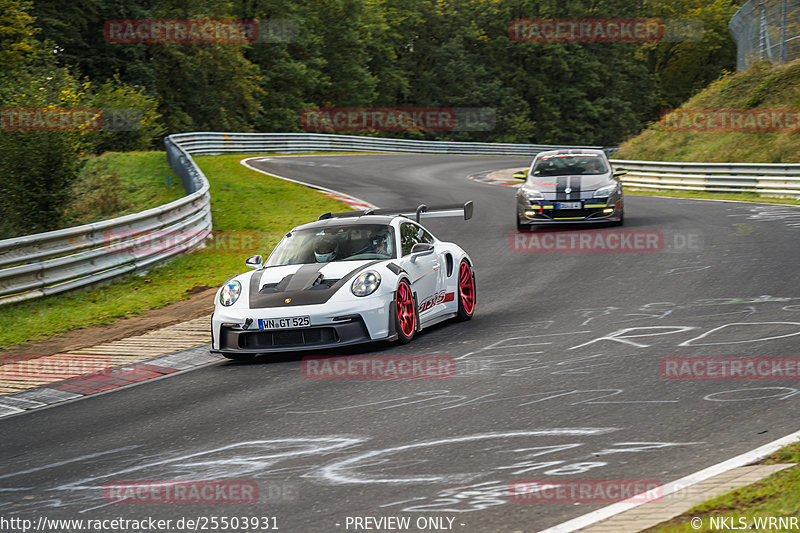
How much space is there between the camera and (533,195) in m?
18.5

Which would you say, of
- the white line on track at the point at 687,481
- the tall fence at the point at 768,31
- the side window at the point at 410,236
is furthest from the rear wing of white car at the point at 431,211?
the tall fence at the point at 768,31

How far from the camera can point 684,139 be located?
110ft

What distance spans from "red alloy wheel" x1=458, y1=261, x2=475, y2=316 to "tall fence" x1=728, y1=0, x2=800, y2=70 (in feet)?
68.7

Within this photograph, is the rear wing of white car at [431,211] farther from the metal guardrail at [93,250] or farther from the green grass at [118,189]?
the green grass at [118,189]

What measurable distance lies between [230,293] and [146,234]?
21.7 feet

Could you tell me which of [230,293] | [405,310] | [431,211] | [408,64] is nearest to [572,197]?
[431,211]

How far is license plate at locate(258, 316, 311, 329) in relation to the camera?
910 centimetres

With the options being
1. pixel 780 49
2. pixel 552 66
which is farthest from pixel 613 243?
pixel 552 66

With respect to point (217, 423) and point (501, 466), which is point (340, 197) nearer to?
point (217, 423)

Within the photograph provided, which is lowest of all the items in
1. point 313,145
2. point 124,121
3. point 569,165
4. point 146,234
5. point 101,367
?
point 101,367

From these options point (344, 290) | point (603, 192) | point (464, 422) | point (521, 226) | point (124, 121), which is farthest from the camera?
point (124, 121)

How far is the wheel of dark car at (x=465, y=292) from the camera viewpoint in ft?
36.2

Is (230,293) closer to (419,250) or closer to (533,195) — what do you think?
(419,250)

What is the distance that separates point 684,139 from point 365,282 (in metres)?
26.7
